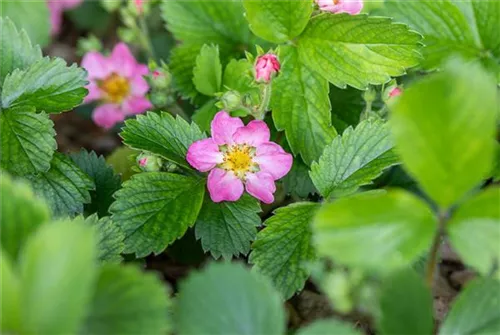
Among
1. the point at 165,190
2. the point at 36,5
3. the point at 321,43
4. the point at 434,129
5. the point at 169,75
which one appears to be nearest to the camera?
the point at 434,129

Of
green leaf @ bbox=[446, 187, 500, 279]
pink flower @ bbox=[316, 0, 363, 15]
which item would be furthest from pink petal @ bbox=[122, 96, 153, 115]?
green leaf @ bbox=[446, 187, 500, 279]

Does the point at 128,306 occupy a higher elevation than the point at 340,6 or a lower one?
lower

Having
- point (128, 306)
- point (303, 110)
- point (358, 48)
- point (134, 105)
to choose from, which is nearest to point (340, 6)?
point (358, 48)

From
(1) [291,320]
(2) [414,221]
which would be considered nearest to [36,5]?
(1) [291,320]

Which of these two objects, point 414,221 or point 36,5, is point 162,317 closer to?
point 414,221

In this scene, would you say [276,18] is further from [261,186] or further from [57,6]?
[57,6]

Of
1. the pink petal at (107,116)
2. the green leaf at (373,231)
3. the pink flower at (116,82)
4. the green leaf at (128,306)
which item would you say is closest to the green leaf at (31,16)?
the pink flower at (116,82)
